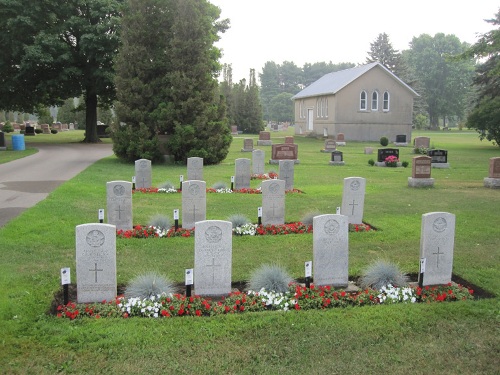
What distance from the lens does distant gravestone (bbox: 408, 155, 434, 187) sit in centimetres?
1770

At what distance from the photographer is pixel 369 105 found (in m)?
48.7

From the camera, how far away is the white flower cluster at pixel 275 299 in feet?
21.4

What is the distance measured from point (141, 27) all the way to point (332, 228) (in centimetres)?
2038

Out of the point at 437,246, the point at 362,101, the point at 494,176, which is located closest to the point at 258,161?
the point at 494,176

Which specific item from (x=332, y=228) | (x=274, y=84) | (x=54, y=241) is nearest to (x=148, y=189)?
(x=54, y=241)

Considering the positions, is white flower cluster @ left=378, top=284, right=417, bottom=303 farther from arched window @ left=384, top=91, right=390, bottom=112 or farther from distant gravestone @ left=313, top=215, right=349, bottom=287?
arched window @ left=384, top=91, right=390, bottom=112

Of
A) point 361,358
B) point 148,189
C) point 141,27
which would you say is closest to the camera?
point 361,358

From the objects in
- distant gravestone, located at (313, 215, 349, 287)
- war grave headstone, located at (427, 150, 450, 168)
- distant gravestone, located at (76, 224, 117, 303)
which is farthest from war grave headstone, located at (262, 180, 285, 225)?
war grave headstone, located at (427, 150, 450, 168)

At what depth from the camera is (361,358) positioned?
521cm

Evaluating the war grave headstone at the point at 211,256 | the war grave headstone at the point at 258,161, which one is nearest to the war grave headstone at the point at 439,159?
the war grave headstone at the point at 258,161

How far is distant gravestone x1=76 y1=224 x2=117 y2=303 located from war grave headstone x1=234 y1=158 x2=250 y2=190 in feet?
33.0

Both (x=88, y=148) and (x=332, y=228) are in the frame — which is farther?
(x=88, y=148)

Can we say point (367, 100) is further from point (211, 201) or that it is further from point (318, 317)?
point (318, 317)

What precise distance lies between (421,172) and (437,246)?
11.2 meters
